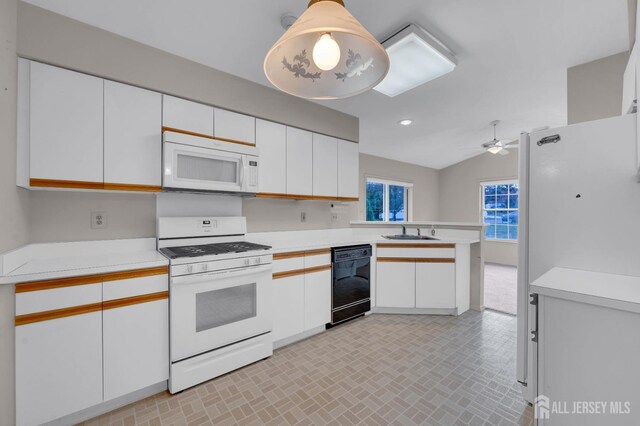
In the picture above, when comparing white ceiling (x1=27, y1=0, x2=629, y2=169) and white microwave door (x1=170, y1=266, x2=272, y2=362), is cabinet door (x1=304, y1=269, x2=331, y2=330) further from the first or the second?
white ceiling (x1=27, y1=0, x2=629, y2=169)

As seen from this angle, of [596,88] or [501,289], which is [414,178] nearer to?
→ [501,289]

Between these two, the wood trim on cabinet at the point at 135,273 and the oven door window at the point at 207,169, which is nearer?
the wood trim on cabinet at the point at 135,273

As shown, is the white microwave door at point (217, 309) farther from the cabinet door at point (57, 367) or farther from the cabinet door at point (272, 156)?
the cabinet door at point (272, 156)

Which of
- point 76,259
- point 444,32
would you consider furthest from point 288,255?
point 444,32

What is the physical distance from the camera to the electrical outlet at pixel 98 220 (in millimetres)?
2012

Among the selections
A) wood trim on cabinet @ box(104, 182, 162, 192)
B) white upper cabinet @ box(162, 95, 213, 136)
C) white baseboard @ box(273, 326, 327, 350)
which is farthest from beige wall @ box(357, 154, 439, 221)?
wood trim on cabinet @ box(104, 182, 162, 192)

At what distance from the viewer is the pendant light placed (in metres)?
1.04

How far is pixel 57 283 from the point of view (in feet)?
4.84

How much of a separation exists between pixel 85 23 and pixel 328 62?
1.96m

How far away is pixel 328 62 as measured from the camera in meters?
1.04

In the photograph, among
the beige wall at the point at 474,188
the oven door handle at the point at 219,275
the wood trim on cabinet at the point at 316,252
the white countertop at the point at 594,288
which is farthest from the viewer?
the beige wall at the point at 474,188

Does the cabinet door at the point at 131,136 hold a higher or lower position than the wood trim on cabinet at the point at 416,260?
higher

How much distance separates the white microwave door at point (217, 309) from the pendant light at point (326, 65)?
150 cm

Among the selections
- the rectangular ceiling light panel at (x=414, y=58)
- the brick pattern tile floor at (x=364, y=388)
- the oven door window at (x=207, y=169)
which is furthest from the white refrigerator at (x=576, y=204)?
the oven door window at (x=207, y=169)
